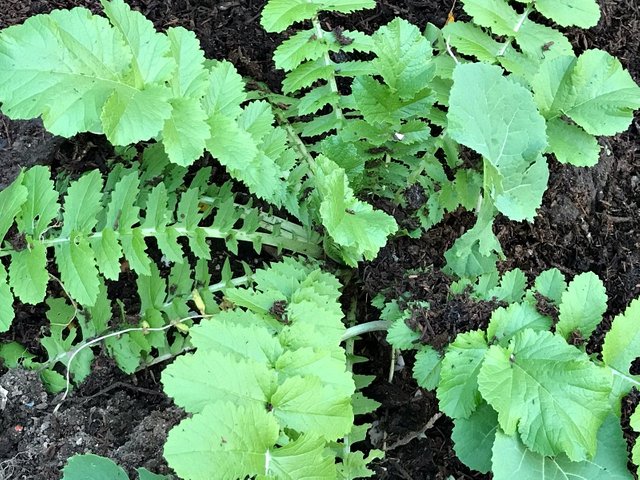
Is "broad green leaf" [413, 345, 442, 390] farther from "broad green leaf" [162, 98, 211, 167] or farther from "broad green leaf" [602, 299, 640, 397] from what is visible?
"broad green leaf" [162, 98, 211, 167]

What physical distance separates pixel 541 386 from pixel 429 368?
1.36 feet

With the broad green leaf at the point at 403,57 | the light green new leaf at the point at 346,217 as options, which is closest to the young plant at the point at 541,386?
the light green new leaf at the point at 346,217

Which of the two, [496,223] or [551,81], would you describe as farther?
[496,223]

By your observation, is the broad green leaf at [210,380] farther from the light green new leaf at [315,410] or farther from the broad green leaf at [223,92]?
the broad green leaf at [223,92]

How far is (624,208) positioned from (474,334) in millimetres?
1506

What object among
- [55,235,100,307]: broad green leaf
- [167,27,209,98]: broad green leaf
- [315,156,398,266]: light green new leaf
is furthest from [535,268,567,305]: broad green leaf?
[55,235,100,307]: broad green leaf

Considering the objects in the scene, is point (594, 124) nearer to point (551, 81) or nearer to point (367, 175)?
point (551, 81)

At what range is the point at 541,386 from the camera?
2.04m

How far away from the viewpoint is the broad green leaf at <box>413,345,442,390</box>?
234cm

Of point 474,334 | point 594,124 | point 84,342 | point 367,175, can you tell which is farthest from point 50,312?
point 594,124

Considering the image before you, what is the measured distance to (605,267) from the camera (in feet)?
10.4

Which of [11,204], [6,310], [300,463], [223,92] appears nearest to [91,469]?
[6,310]

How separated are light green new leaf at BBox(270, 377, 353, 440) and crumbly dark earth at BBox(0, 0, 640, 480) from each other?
24.1 inches

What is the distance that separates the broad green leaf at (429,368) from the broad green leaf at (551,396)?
312 mm
